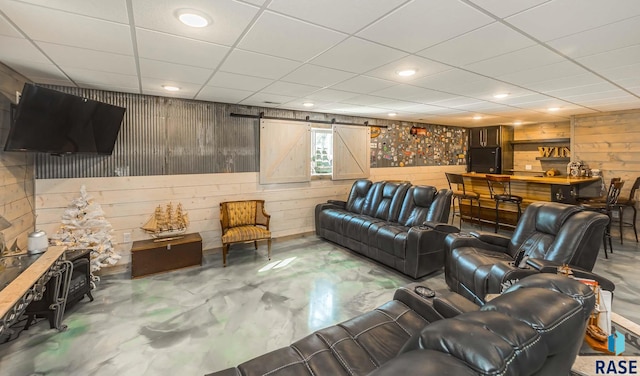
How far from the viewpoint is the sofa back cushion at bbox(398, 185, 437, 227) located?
166 inches

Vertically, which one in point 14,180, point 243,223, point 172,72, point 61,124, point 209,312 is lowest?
point 209,312

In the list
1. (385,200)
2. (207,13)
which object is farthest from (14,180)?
(385,200)

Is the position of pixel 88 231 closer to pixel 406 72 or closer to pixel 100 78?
pixel 100 78

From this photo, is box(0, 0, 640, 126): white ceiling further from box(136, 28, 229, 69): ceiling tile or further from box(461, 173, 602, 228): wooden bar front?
box(461, 173, 602, 228): wooden bar front

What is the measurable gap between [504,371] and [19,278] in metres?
2.82

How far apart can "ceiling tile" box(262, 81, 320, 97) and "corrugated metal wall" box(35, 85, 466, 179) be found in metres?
1.21

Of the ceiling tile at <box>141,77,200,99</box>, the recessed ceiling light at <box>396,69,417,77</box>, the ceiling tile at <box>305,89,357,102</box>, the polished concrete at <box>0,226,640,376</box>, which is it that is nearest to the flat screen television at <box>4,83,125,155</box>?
the ceiling tile at <box>141,77,200,99</box>

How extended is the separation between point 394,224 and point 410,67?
2338 millimetres

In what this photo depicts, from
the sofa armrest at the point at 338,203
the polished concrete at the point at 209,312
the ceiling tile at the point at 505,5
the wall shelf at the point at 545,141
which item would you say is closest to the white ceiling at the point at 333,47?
the ceiling tile at the point at 505,5

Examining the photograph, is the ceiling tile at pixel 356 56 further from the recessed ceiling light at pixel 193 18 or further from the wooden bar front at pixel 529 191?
the wooden bar front at pixel 529 191

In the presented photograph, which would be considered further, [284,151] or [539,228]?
[284,151]

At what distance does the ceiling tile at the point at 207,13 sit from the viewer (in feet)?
5.33

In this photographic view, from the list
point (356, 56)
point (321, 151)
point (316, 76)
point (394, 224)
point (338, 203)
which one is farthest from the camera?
point (321, 151)

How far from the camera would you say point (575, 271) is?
7.16 ft
